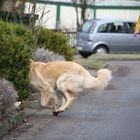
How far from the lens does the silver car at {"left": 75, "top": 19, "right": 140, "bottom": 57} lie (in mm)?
28828

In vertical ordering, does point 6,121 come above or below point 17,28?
below

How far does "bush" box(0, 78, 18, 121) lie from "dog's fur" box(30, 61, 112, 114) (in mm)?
1665

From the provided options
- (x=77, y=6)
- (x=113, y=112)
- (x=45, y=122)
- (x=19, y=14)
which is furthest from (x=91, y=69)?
(x=77, y=6)

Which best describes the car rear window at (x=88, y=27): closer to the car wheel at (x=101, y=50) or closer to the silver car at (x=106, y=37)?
the silver car at (x=106, y=37)

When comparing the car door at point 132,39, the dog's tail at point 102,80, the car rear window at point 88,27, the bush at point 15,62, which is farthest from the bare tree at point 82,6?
the bush at point 15,62

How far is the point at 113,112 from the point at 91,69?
28.1 feet

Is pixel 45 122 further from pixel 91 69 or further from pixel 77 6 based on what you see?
pixel 77 6

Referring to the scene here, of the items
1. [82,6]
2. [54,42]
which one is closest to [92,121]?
[54,42]

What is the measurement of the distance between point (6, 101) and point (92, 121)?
1.96 metres

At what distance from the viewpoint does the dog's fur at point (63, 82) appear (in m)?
10.9

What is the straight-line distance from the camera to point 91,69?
20031 millimetres

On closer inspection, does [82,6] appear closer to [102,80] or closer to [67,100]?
[102,80]

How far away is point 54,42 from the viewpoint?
16984 mm

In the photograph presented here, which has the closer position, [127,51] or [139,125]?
[139,125]
